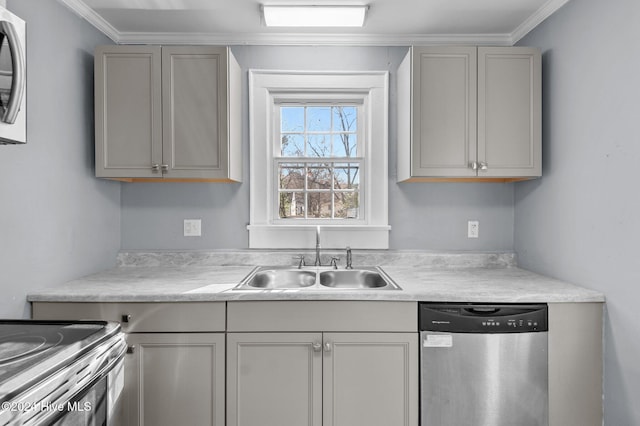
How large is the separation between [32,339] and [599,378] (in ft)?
7.43

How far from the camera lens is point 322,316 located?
1.75 m

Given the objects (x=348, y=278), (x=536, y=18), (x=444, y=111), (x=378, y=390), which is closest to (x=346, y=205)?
(x=348, y=278)

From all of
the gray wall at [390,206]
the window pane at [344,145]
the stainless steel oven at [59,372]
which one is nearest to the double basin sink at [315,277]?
the gray wall at [390,206]

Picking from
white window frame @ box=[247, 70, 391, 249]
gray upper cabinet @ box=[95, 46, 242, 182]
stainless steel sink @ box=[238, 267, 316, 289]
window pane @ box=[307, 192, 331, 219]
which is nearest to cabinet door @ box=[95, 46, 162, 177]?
gray upper cabinet @ box=[95, 46, 242, 182]

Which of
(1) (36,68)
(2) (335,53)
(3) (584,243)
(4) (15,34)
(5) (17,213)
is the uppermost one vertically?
(2) (335,53)

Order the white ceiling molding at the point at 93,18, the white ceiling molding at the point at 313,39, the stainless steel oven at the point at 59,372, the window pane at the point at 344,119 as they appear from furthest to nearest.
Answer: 1. the window pane at the point at 344,119
2. the white ceiling molding at the point at 313,39
3. the white ceiling molding at the point at 93,18
4. the stainless steel oven at the point at 59,372

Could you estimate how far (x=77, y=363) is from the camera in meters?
0.93

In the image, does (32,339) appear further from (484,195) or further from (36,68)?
(484,195)

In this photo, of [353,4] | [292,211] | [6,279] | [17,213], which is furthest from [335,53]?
[6,279]

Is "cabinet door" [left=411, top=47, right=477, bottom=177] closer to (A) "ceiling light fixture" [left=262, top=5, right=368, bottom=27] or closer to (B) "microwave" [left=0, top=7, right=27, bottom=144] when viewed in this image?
(A) "ceiling light fixture" [left=262, top=5, right=368, bottom=27]

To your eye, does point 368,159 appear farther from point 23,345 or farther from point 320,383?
point 23,345

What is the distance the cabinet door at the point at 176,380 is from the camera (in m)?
1.72

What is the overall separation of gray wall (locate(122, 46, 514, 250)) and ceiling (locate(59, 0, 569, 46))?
3.4 inches

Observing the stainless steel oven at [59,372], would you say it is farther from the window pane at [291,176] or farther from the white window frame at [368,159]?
the window pane at [291,176]
